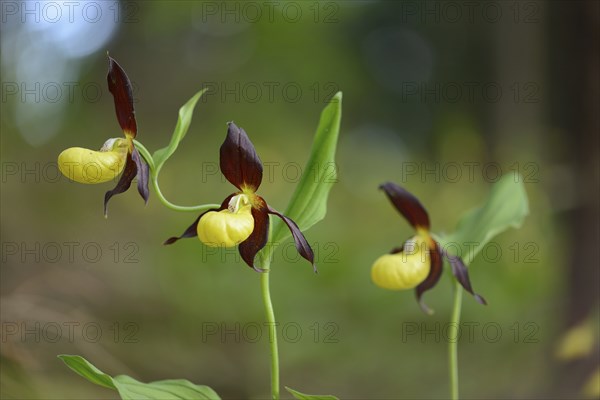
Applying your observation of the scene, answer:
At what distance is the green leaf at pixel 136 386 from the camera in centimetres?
86

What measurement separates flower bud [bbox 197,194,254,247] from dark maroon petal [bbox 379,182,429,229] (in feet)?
0.93

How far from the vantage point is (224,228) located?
0.83 metres

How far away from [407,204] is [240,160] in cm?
37

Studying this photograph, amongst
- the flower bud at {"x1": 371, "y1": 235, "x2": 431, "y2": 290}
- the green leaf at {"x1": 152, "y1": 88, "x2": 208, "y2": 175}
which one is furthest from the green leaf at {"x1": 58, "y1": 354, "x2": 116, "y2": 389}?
the flower bud at {"x1": 371, "y1": 235, "x2": 431, "y2": 290}

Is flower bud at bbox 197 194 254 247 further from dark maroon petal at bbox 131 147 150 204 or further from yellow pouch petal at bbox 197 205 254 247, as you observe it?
dark maroon petal at bbox 131 147 150 204

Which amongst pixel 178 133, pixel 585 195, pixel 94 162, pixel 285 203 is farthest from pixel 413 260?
pixel 285 203

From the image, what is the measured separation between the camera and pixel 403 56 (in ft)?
19.7

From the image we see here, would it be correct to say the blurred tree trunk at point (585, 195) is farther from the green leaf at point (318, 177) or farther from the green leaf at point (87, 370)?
the green leaf at point (87, 370)

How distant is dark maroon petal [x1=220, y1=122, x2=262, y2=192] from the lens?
2.72ft

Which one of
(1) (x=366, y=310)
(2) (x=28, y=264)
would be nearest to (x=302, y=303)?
(1) (x=366, y=310)

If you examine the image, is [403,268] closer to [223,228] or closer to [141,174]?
[223,228]

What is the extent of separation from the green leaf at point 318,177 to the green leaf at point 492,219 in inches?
13.1

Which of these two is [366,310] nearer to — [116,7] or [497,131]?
[497,131]

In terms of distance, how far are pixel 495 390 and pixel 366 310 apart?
934 mm
